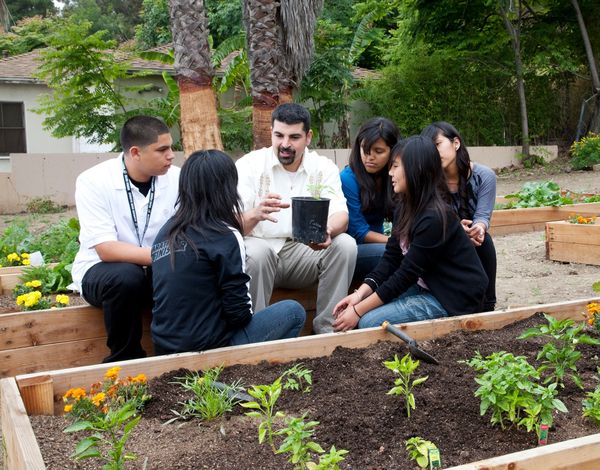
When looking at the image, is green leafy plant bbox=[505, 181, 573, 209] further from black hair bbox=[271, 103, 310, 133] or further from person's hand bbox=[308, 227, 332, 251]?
person's hand bbox=[308, 227, 332, 251]

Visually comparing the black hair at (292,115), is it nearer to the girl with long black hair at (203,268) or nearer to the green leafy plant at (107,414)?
the girl with long black hair at (203,268)

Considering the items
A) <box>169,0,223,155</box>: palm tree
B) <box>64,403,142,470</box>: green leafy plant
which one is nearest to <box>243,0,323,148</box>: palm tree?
<box>169,0,223,155</box>: palm tree

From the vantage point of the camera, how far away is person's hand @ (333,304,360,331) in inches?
150

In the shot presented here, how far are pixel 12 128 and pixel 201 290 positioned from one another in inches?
742

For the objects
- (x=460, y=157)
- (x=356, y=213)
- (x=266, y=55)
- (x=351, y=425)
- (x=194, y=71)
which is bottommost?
(x=351, y=425)

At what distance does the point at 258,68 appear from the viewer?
346 inches

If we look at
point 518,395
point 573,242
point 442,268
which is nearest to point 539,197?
point 573,242

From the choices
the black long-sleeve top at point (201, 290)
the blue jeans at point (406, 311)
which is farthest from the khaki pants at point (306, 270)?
the black long-sleeve top at point (201, 290)

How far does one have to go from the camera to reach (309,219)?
3961 millimetres

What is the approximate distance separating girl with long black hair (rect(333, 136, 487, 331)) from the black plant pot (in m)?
0.40

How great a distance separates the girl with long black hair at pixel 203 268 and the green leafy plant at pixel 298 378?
0.39m

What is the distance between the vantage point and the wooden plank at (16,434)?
2133mm

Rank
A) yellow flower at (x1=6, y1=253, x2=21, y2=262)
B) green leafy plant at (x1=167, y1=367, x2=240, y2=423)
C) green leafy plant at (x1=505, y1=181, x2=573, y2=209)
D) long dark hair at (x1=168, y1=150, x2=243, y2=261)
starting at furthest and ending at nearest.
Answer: green leafy plant at (x1=505, y1=181, x2=573, y2=209) → yellow flower at (x1=6, y1=253, x2=21, y2=262) → long dark hair at (x1=168, y1=150, x2=243, y2=261) → green leafy plant at (x1=167, y1=367, x2=240, y2=423)

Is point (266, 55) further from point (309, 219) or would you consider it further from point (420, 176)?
point (420, 176)
